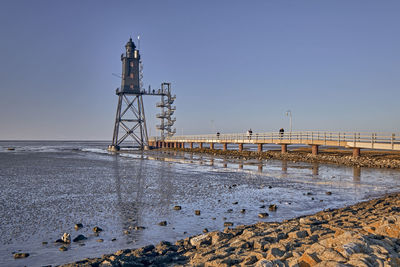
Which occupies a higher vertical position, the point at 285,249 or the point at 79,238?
the point at 285,249

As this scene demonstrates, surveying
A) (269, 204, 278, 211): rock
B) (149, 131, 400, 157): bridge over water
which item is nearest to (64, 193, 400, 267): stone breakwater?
(269, 204, 278, 211): rock

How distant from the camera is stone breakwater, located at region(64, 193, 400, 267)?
13.8 feet

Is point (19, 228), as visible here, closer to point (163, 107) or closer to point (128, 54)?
point (128, 54)

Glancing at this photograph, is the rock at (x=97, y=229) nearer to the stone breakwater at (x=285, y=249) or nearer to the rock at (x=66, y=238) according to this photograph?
the rock at (x=66, y=238)

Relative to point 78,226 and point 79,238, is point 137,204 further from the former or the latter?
point 79,238

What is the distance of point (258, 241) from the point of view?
588 centimetres


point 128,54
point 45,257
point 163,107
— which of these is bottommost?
point 45,257

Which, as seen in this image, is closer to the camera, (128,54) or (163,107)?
(128,54)

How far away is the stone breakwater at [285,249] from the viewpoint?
4215 millimetres

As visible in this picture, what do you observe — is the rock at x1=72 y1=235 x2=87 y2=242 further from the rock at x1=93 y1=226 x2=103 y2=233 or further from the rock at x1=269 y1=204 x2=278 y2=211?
the rock at x1=269 y1=204 x2=278 y2=211

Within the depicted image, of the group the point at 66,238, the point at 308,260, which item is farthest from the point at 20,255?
the point at 308,260

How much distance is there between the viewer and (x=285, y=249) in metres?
5.13

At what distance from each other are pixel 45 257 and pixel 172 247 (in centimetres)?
255

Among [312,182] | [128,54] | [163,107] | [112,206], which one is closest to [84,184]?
[112,206]
